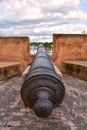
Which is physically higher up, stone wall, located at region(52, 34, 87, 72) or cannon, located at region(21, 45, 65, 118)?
cannon, located at region(21, 45, 65, 118)

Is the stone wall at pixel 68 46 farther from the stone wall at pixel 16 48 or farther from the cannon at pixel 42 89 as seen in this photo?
the cannon at pixel 42 89

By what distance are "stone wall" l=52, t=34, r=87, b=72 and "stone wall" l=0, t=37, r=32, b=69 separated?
1129 millimetres

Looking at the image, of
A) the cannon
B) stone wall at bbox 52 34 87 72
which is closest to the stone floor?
the cannon

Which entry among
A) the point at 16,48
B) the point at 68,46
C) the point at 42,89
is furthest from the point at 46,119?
the point at 16,48

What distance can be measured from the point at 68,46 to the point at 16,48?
2105 millimetres

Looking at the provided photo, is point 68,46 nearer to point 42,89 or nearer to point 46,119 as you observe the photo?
point 46,119

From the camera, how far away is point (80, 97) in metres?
6.00

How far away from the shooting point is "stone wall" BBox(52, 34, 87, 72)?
398 inches

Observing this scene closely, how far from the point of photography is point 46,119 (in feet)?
13.7

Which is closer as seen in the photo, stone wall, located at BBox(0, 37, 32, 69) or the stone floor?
the stone floor

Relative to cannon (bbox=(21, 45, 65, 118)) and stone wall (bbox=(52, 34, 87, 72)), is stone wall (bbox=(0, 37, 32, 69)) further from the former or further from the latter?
cannon (bbox=(21, 45, 65, 118))

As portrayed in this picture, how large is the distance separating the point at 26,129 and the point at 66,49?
6671 mm

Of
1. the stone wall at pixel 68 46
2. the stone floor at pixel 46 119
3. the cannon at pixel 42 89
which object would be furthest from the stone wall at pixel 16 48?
the cannon at pixel 42 89

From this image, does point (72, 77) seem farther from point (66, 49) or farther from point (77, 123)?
point (77, 123)
